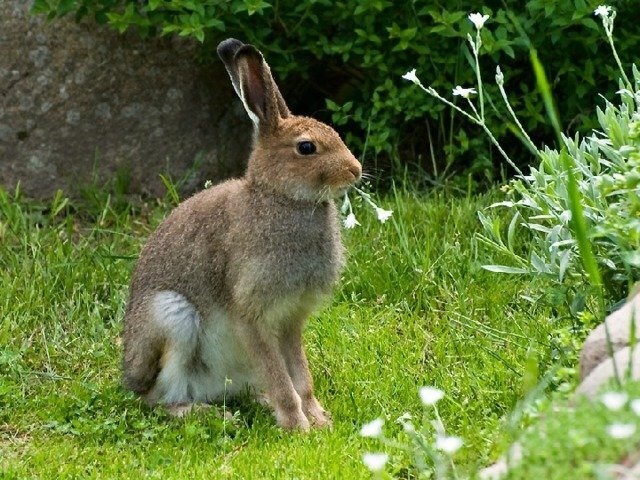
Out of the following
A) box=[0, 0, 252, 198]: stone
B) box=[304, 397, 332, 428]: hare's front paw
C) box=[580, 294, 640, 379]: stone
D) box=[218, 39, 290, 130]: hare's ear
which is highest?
box=[218, 39, 290, 130]: hare's ear

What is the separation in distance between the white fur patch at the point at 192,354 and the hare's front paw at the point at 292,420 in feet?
1.09

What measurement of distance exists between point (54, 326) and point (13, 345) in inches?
9.6

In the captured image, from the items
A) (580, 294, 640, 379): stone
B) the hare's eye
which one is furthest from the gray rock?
the hare's eye

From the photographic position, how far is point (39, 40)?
7.68m

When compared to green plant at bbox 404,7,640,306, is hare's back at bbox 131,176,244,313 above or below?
below

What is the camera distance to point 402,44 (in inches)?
281

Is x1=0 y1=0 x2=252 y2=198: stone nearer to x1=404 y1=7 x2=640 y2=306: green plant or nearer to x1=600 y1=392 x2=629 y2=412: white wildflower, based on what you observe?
x1=404 y1=7 x2=640 y2=306: green plant

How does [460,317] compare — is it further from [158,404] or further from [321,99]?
[321,99]

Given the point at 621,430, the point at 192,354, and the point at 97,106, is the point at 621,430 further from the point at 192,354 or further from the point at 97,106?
the point at 97,106

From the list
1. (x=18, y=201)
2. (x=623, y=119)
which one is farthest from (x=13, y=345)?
(x=623, y=119)

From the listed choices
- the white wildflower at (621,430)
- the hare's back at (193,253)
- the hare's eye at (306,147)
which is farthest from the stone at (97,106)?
the white wildflower at (621,430)

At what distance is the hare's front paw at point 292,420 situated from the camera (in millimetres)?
5328

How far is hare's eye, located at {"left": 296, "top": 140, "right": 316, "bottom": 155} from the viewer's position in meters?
5.34

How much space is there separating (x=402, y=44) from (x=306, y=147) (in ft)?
6.52
